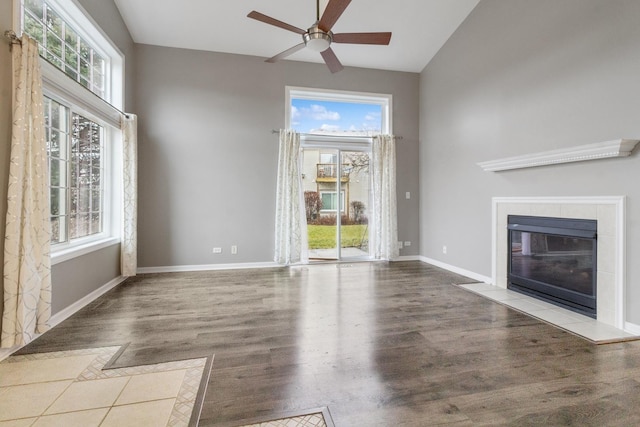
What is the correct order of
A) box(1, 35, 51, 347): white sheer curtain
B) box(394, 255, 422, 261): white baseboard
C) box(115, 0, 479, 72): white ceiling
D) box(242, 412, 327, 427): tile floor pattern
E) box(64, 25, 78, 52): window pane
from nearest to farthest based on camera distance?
box(242, 412, 327, 427): tile floor pattern → box(1, 35, 51, 347): white sheer curtain → box(64, 25, 78, 52): window pane → box(115, 0, 479, 72): white ceiling → box(394, 255, 422, 261): white baseboard

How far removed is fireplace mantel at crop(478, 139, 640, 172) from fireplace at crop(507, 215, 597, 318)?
2.04 ft

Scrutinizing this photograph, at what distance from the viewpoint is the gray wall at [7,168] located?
2227mm

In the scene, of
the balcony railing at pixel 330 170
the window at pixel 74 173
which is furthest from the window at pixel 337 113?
the window at pixel 74 173

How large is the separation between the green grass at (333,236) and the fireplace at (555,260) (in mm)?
2530

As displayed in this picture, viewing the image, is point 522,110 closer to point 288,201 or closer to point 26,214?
point 288,201

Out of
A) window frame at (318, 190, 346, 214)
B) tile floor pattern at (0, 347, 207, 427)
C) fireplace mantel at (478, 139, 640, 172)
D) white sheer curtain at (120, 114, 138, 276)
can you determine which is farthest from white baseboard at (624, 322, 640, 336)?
white sheer curtain at (120, 114, 138, 276)

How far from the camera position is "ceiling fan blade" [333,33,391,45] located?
9.66 ft

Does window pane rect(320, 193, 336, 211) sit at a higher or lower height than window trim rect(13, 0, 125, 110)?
lower

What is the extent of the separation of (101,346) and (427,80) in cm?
605

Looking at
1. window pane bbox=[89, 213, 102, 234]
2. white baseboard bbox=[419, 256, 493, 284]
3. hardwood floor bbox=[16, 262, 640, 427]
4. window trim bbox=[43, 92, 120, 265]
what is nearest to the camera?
hardwood floor bbox=[16, 262, 640, 427]

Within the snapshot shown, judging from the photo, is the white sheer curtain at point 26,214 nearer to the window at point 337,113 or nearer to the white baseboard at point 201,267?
the white baseboard at point 201,267

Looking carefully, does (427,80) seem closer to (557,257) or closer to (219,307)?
(557,257)

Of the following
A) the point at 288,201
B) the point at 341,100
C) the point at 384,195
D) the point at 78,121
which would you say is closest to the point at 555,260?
the point at 384,195

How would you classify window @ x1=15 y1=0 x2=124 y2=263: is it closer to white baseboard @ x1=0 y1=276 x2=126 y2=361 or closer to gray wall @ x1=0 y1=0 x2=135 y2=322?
gray wall @ x1=0 y1=0 x2=135 y2=322
